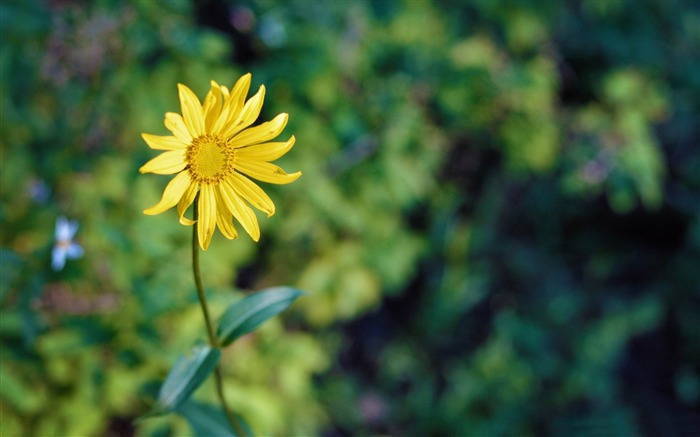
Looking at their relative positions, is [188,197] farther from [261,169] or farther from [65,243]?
[65,243]

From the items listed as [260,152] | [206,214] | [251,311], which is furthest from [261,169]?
[251,311]

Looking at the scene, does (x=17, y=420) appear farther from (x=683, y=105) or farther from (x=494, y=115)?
(x=683, y=105)

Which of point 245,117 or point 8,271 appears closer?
point 245,117

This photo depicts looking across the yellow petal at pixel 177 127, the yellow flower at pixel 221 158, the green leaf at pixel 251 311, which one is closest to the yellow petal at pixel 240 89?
the yellow flower at pixel 221 158

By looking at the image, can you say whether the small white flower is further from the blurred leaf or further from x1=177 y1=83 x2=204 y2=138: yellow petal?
x1=177 y1=83 x2=204 y2=138: yellow petal

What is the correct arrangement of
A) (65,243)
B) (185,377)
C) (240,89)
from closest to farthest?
(240,89) → (185,377) → (65,243)
